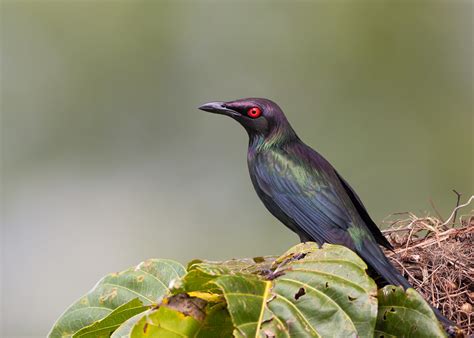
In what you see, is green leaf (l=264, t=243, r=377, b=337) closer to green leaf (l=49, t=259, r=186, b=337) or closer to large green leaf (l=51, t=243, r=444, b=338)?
large green leaf (l=51, t=243, r=444, b=338)

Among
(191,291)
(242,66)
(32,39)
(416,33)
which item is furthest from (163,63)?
(191,291)

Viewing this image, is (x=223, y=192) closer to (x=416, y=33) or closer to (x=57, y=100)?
(x=57, y=100)

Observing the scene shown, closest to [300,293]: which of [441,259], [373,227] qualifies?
[441,259]

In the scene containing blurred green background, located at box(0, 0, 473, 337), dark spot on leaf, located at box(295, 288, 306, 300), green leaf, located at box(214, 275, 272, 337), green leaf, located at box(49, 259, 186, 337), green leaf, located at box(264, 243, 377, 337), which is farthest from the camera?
blurred green background, located at box(0, 0, 473, 337)

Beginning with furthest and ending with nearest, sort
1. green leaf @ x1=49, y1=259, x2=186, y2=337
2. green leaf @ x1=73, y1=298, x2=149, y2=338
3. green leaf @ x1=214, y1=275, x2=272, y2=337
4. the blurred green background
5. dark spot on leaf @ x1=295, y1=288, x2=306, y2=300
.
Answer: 1. the blurred green background
2. green leaf @ x1=49, y1=259, x2=186, y2=337
3. green leaf @ x1=73, y1=298, x2=149, y2=338
4. dark spot on leaf @ x1=295, y1=288, x2=306, y2=300
5. green leaf @ x1=214, y1=275, x2=272, y2=337

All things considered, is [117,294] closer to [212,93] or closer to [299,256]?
[299,256]

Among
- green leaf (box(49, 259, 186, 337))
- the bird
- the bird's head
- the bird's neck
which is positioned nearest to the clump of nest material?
the bird
